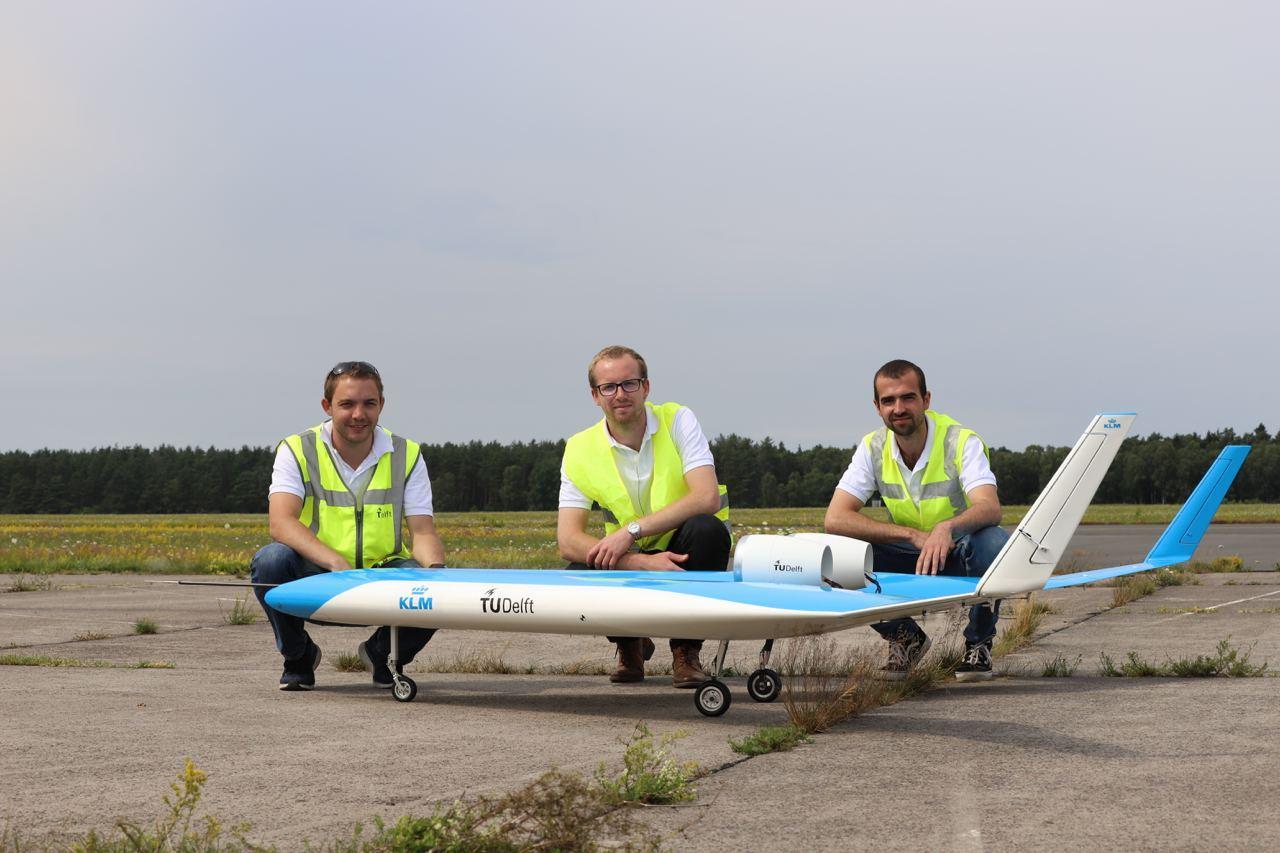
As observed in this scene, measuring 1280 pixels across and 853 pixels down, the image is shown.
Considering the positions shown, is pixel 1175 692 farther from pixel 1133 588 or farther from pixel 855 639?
pixel 1133 588

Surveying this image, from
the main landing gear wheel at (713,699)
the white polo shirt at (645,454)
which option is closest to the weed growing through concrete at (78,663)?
the white polo shirt at (645,454)

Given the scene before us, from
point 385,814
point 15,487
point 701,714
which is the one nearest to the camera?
point 385,814

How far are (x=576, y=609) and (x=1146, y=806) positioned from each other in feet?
9.80

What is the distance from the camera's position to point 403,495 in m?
7.76

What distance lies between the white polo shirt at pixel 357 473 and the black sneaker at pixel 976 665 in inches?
126

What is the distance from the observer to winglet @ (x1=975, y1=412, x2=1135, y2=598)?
6.72m

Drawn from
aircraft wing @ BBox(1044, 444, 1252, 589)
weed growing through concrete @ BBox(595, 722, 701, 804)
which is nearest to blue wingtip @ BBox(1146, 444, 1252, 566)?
aircraft wing @ BBox(1044, 444, 1252, 589)

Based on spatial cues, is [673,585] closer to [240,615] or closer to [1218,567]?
[240,615]

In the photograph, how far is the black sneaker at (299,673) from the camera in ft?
24.3

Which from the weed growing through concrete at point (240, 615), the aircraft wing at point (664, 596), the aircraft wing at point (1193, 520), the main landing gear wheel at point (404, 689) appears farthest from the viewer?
the weed growing through concrete at point (240, 615)

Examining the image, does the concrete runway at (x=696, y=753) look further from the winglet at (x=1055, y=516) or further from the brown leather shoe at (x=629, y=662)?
the winglet at (x=1055, y=516)

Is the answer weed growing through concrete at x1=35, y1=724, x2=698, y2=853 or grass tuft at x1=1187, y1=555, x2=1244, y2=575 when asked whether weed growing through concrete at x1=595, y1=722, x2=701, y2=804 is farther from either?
grass tuft at x1=1187, y1=555, x2=1244, y2=575

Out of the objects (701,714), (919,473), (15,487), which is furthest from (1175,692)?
(15,487)

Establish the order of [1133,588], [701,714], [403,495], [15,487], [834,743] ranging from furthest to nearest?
[15,487], [1133,588], [403,495], [701,714], [834,743]
